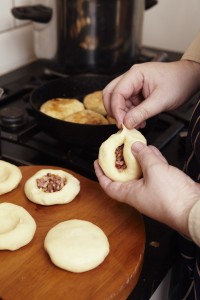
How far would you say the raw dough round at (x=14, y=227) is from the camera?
0.53 m

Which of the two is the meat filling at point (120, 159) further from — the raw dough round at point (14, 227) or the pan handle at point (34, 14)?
the pan handle at point (34, 14)

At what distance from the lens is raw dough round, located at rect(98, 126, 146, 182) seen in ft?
1.95

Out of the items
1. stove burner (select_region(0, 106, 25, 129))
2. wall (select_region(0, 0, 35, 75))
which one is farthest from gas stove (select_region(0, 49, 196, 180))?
wall (select_region(0, 0, 35, 75))

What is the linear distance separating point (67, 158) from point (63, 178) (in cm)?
10

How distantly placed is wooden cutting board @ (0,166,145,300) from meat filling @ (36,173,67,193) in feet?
0.09

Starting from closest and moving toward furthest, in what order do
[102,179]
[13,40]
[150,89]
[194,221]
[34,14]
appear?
[194,221] → [102,179] → [150,89] → [34,14] → [13,40]

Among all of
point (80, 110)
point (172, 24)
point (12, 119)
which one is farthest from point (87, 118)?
point (172, 24)

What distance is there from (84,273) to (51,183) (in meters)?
0.18

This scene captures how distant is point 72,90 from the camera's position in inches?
37.4

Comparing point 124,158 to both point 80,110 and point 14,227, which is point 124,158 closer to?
point 14,227

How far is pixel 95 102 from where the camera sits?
89cm

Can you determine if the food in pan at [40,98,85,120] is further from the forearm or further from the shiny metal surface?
the forearm

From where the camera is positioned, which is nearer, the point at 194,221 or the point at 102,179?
the point at 194,221

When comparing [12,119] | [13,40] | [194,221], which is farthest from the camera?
[13,40]
